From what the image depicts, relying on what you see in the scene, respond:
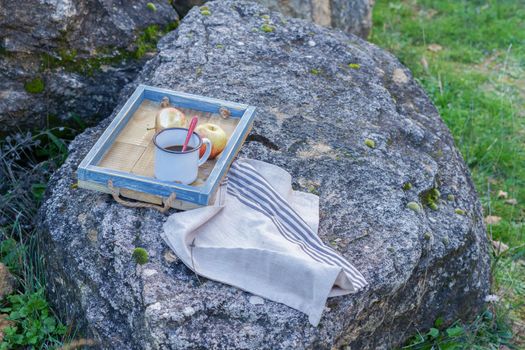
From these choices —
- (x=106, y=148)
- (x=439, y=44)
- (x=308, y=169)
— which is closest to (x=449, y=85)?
(x=439, y=44)

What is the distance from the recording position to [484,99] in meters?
5.63

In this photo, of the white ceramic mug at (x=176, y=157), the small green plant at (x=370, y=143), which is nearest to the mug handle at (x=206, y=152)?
the white ceramic mug at (x=176, y=157)

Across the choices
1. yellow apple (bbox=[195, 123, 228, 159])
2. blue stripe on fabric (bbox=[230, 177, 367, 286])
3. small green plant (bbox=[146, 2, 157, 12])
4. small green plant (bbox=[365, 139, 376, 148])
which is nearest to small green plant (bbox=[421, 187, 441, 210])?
small green plant (bbox=[365, 139, 376, 148])

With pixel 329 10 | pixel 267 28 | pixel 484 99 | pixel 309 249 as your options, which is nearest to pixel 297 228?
pixel 309 249

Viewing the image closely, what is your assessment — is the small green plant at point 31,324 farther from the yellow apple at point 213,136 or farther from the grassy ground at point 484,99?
the grassy ground at point 484,99

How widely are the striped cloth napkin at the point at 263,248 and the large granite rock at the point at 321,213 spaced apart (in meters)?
0.06

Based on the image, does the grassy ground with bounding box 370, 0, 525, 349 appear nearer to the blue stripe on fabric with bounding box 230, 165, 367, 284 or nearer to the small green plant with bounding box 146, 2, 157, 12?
the blue stripe on fabric with bounding box 230, 165, 367, 284

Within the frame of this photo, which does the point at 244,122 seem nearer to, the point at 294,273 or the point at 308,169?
the point at 308,169

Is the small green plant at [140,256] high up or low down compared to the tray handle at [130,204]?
down

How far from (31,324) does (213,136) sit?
1.10m

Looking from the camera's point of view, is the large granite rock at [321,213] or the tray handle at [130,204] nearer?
the large granite rock at [321,213]

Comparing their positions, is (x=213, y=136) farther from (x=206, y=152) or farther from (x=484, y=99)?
(x=484, y=99)

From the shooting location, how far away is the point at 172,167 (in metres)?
2.72

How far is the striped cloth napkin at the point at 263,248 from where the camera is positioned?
2.54 metres
